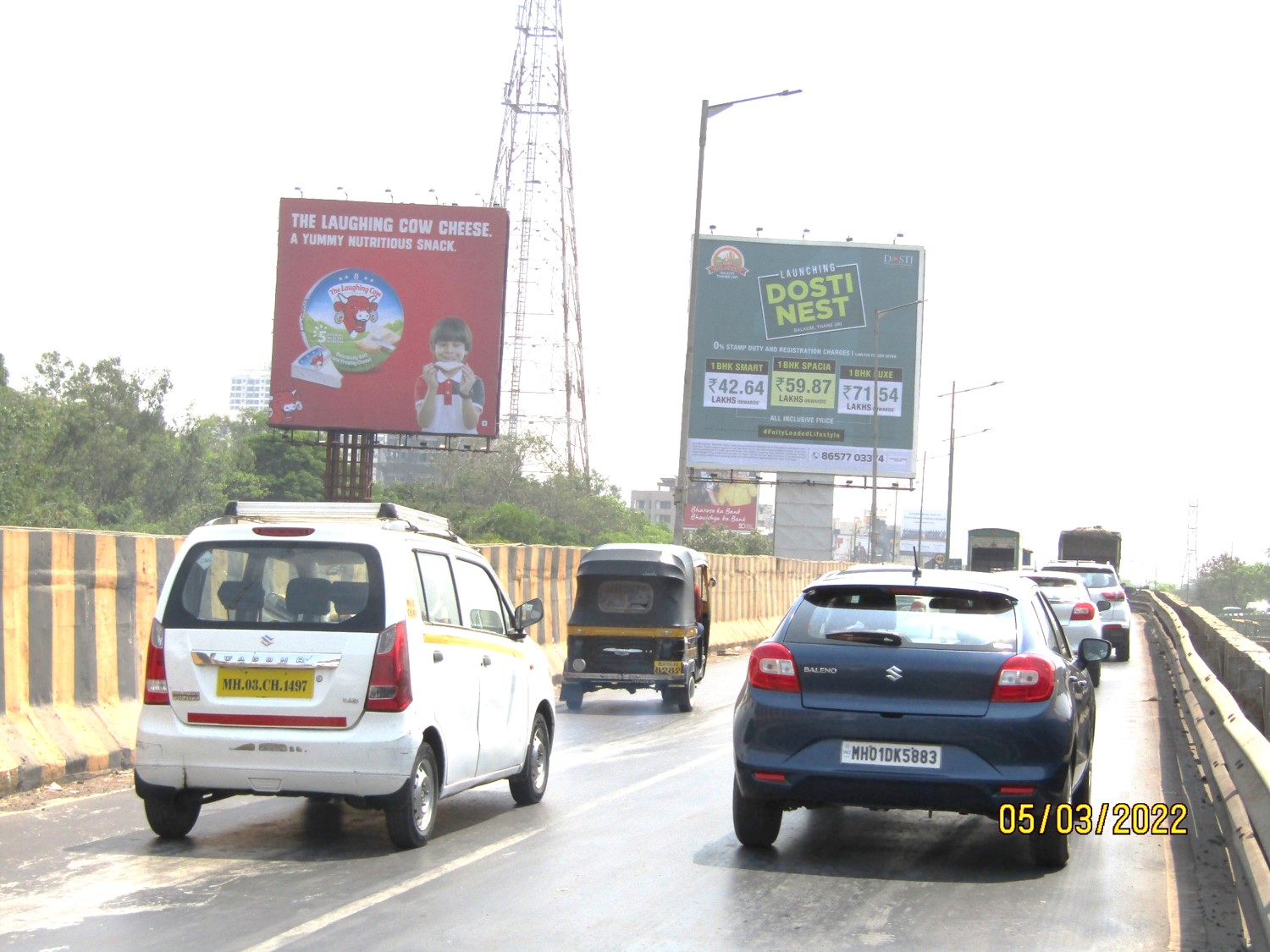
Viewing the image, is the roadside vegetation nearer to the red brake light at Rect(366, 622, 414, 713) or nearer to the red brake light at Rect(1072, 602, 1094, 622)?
the red brake light at Rect(1072, 602, 1094, 622)

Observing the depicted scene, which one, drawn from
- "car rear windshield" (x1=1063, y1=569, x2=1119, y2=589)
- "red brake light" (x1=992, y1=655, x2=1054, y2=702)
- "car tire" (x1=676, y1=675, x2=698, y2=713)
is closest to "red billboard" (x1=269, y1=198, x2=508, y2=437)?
"car rear windshield" (x1=1063, y1=569, x2=1119, y2=589)

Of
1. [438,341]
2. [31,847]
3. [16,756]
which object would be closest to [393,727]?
[31,847]

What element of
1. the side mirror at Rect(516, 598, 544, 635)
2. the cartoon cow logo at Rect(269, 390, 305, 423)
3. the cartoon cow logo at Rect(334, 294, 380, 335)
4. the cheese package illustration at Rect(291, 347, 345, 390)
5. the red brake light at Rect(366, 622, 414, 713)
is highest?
the cartoon cow logo at Rect(334, 294, 380, 335)

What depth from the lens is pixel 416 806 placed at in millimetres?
8172

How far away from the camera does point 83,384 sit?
270 ft

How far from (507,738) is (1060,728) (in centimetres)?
352

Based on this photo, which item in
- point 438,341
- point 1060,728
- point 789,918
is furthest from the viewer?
point 438,341

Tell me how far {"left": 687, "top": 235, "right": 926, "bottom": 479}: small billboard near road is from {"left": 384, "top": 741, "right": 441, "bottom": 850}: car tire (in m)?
43.0

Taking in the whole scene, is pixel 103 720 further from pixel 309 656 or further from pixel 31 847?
pixel 309 656

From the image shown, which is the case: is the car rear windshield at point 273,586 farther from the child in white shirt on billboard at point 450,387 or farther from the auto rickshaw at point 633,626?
the child in white shirt on billboard at point 450,387

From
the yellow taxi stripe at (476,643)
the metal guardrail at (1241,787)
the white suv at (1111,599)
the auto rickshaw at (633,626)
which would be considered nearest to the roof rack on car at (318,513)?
the yellow taxi stripe at (476,643)

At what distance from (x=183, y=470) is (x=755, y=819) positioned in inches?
2915

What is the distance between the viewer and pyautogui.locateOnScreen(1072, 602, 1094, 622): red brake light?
2223cm

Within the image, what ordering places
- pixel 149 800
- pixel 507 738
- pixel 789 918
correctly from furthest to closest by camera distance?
pixel 507 738 < pixel 149 800 < pixel 789 918
